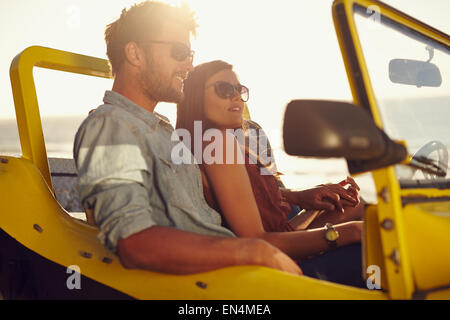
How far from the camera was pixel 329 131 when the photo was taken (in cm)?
115

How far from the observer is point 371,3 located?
1602 mm

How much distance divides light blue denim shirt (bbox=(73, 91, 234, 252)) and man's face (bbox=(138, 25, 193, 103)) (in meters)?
0.12

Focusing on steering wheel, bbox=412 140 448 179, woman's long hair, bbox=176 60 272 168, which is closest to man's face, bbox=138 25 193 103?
woman's long hair, bbox=176 60 272 168

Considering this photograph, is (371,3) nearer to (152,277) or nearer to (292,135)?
(292,135)

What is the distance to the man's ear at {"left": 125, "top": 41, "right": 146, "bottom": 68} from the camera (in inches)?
80.6

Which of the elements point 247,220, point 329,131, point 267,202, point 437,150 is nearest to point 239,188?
point 247,220

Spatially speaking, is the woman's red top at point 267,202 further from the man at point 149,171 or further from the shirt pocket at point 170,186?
the shirt pocket at point 170,186

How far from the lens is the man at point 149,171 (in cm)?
149

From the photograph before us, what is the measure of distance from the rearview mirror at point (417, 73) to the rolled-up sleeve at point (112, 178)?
3.29 ft

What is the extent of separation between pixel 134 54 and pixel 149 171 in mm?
612
